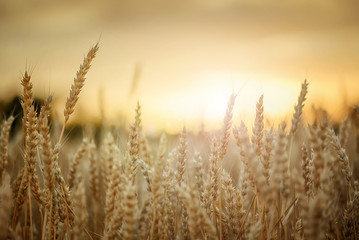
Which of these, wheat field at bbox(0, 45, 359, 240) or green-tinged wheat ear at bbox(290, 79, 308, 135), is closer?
wheat field at bbox(0, 45, 359, 240)

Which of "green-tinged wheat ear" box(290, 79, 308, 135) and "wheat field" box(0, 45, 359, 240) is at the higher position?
"green-tinged wheat ear" box(290, 79, 308, 135)

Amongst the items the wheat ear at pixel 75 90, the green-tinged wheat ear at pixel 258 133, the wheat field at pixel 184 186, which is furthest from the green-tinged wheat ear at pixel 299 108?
the wheat ear at pixel 75 90

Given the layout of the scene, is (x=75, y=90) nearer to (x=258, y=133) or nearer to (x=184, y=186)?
(x=184, y=186)

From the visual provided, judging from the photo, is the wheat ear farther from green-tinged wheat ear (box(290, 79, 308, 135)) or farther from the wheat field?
green-tinged wheat ear (box(290, 79, 308, 135))

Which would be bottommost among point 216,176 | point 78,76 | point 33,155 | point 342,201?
point 342,201

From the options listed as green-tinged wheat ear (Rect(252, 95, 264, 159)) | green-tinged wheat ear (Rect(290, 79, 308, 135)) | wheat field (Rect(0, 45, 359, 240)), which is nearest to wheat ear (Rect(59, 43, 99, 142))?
wheat field (Rect(0, 45, 359, 240))

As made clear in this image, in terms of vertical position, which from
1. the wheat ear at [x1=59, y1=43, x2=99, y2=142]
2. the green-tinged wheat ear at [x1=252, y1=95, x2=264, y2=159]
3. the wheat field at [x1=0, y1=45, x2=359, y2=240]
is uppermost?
the wheat ear at [x1=59, y1=43, x2=99, y2=142]

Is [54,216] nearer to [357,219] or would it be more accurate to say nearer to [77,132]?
[357,219]

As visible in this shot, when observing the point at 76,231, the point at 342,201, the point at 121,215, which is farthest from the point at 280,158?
the point at 342,201

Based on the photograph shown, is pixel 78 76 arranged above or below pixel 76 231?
above

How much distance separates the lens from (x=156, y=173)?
1.44 metres

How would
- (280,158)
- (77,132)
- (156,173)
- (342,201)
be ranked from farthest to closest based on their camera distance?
(77,132), (342,201), (156,173), (280,158)

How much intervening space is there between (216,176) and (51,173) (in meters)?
0.94

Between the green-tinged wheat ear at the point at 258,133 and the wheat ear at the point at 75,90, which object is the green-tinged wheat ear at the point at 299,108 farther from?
the wheat ear at the point at 75,90
